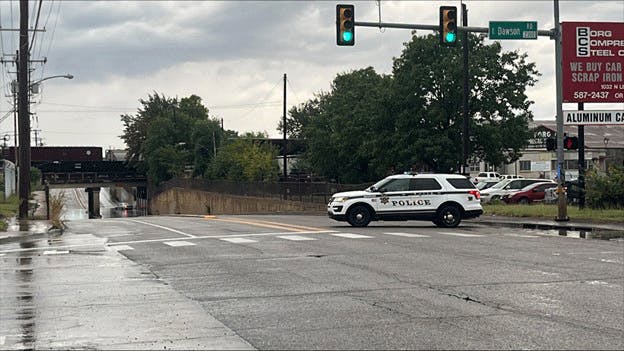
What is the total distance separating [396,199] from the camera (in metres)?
25.3

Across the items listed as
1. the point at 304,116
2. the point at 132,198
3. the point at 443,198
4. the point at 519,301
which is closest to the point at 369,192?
the point at 443,198

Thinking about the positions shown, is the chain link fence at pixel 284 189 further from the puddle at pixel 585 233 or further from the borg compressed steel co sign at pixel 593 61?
the puddle at pixel 585 233

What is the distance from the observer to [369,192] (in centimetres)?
2550

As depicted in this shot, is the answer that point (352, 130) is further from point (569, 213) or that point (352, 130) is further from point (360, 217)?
point (360, 217)

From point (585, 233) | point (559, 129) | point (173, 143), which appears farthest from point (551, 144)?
point (173, 143)

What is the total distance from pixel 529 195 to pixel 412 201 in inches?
696

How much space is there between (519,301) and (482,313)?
3.60ft

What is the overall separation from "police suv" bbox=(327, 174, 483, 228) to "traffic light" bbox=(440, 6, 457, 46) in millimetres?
4775

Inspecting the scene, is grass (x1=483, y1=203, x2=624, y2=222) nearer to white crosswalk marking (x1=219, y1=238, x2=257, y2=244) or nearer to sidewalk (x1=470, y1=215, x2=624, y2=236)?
sidewalk (x1=470, y1=215, x2=624, y2=236)

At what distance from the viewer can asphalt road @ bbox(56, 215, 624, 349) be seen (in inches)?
315

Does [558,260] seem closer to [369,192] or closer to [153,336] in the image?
[153,336]

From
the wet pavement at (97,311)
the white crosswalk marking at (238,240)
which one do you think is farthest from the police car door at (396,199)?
the wet pavement at (97,311)

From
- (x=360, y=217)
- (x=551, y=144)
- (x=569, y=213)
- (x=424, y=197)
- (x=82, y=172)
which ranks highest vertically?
(x=82, y=172)

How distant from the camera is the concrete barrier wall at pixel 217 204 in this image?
54.0m
